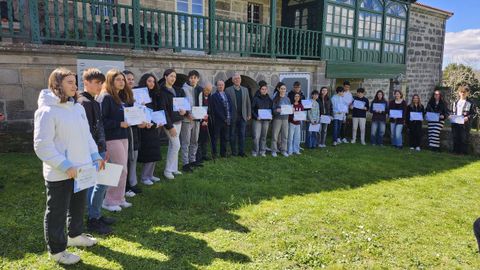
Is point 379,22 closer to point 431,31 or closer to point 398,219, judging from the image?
point 431,31

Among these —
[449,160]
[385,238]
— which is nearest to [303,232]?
[385,238]

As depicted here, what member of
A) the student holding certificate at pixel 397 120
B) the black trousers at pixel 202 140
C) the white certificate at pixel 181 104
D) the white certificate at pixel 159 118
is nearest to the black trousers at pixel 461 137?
the student holding certificate at pixel 397 120

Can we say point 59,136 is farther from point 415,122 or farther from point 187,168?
point 415,122

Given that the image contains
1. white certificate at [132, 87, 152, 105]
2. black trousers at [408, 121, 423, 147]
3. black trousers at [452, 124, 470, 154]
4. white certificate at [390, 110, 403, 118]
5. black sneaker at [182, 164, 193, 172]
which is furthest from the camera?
black trousers at [408, 121, 423, 147]

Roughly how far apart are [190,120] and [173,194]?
5.28ft

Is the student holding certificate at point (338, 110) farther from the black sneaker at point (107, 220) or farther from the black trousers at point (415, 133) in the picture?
the black sneaker at point (107, 220)

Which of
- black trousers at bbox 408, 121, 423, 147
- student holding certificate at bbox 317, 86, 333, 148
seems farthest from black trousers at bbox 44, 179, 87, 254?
black trousers at bbox 408, 121, 423, 147

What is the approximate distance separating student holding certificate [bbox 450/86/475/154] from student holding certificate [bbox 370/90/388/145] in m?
1.81

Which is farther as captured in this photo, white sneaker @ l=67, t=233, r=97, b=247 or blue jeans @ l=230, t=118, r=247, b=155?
blue jeans @ l=230, t=118, r=247, b=155

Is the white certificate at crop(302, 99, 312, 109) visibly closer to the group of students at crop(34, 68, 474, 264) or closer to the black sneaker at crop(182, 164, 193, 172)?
the group of students at crop(34, 68, 474, 264)

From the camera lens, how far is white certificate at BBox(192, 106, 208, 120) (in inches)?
271

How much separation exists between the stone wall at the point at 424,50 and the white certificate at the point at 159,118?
54.1ft

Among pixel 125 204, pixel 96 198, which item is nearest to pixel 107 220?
pixel 96 198

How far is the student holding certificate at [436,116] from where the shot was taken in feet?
34.9
